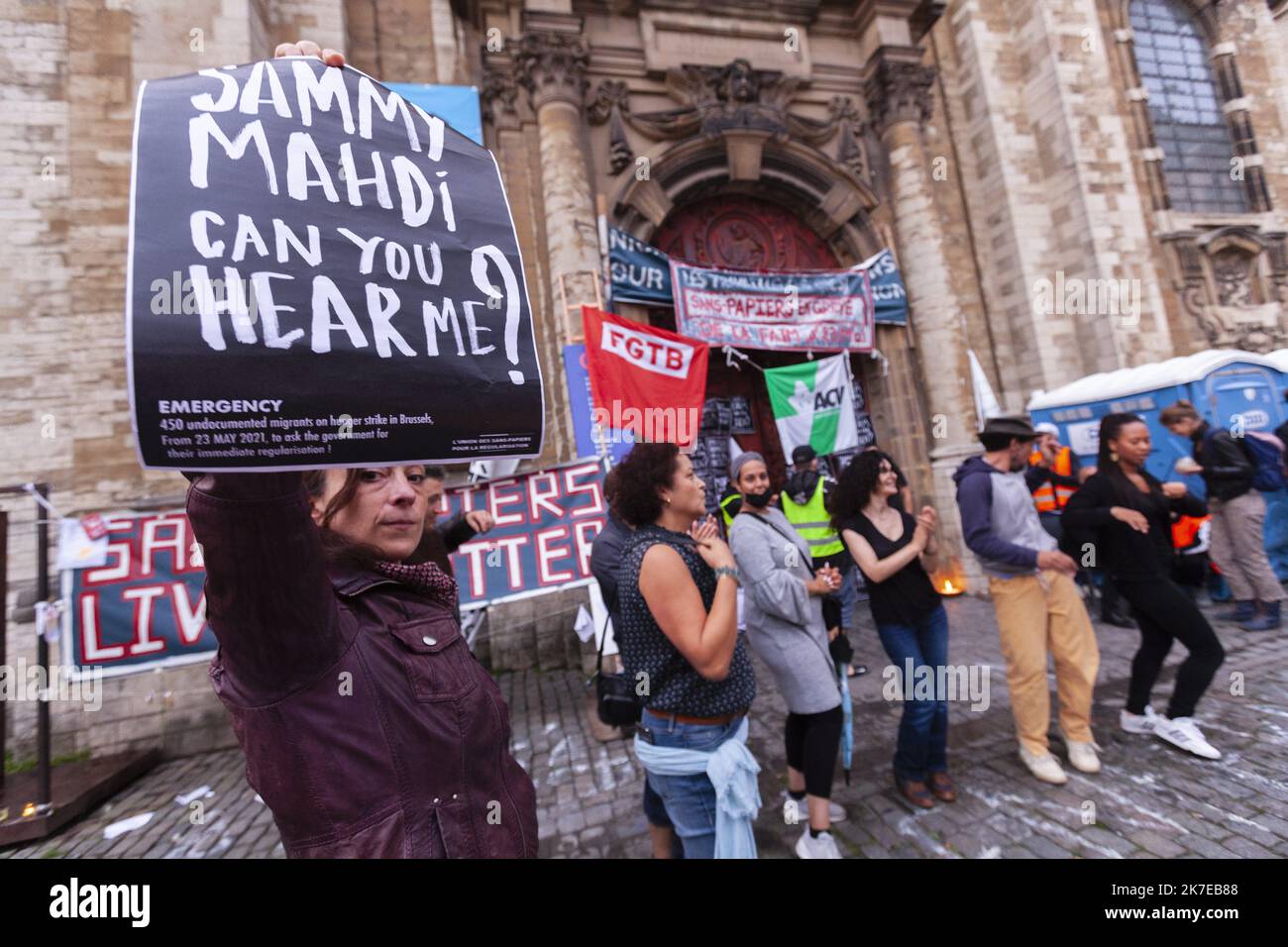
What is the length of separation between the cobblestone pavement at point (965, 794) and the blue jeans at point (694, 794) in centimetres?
102

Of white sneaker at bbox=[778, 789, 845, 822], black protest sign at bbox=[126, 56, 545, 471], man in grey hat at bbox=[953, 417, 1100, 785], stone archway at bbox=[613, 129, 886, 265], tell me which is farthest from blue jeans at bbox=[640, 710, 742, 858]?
stone archway at bbox=[613, 129, 886, 265]

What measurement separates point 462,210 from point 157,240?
2.13ft

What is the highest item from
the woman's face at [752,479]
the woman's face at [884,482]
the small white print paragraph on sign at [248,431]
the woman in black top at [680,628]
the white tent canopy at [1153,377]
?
the white tent canopy at [1153,377]

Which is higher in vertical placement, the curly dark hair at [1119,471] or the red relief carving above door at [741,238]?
the red relief carving above door at [741,238]

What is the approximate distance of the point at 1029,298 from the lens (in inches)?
392

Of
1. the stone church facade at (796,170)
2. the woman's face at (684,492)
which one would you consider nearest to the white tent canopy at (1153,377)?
the stone church facade at (796,170)

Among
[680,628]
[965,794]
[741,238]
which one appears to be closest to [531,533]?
[680,628]

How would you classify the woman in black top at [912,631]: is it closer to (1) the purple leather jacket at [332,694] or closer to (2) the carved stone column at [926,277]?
(1) the purple leather jacket at [332,694]

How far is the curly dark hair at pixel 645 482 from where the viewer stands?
2305mm

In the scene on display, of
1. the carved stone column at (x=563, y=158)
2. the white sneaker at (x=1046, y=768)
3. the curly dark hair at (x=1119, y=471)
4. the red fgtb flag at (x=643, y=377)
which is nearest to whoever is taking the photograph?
the white sneaker at (x=1046, y=768)

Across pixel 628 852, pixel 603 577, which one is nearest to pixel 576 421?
pixel 603 577

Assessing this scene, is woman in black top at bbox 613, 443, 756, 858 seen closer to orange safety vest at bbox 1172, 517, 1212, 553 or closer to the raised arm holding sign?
the raised arm holding sign

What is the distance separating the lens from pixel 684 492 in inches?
90.0

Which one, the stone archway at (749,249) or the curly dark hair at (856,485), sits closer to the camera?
the curly dark hair at (856,485)
